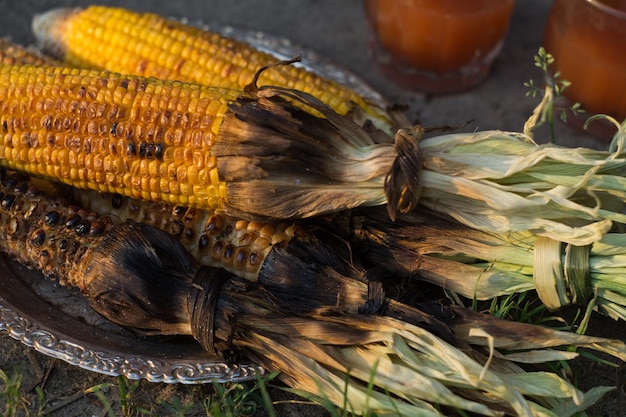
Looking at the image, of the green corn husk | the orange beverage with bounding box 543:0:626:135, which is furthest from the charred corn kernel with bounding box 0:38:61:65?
the orange beverage with bounding box 543:0:626:135

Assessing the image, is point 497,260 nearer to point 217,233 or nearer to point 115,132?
point 217,233

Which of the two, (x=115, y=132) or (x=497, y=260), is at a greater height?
(x=115, y=132)

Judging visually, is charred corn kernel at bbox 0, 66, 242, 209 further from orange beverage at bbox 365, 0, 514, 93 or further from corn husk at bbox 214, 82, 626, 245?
orange beverage at bbox 365, 0, 514, 93

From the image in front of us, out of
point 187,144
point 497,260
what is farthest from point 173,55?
point 497,260

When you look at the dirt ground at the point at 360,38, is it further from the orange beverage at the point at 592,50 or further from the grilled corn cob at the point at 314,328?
the grilled corn cob at the point at 314,328

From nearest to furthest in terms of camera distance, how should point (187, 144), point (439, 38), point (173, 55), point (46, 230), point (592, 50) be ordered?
point (187, 144), point (46, 230), point (173, 55), point (592, 50), point (439, 38)

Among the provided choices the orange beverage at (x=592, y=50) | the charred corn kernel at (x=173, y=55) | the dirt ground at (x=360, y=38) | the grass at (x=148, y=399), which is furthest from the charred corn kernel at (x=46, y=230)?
the orange beverage at (x=592, y=50)

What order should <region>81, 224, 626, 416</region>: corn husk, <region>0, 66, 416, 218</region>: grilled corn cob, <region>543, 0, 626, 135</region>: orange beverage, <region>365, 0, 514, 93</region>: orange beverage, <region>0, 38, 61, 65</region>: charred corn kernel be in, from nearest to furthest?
1. <region>81, 224, 626, 416</region>: corn husk
2. <region>0, 66, 416, 218</region>: grilled corn cob
3. <region>0, 38, 61, 65</region>: charred corn kernel
4. <region>543, 0, 626, 135</region>: orange beverage
5. <region>365, 0, 514, 93</region>: orange beverage
